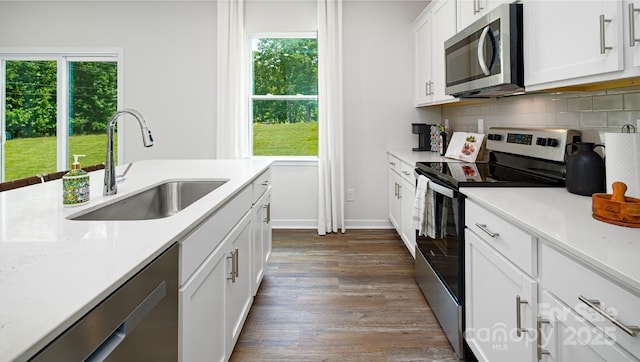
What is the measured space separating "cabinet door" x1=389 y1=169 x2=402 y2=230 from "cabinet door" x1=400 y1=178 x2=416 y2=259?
171 millimetres

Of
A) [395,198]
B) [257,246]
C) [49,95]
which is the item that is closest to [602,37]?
[257,246]

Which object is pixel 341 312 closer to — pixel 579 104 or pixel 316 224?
pixel 579 104

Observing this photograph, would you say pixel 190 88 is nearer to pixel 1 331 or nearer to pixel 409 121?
pixel 409 121

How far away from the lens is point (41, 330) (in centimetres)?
53

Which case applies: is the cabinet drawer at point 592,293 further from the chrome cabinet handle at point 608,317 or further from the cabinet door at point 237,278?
the cabinet door at point 237,278

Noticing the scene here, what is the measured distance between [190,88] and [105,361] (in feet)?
13.0

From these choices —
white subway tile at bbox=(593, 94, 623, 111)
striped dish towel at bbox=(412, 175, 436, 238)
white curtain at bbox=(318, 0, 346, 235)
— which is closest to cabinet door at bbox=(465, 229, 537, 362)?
striped dish towel at bbox=(412, 175, 436, 238)

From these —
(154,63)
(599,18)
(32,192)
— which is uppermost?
(154,63)

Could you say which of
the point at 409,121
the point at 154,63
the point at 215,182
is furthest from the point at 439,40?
the point at 154,63

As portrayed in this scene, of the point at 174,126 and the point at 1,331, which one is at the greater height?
the point at 174,126

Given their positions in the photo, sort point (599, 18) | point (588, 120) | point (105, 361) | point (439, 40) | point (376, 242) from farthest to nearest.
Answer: point (376, 242)
point (439, 40)
point (588, 120)
point (599, 18)
point (105, 361)

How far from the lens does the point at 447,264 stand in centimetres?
192

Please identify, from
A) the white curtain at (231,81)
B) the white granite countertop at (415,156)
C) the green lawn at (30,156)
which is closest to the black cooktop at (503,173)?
the white granite countertop at (415,156)

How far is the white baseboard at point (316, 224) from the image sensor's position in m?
4.23
